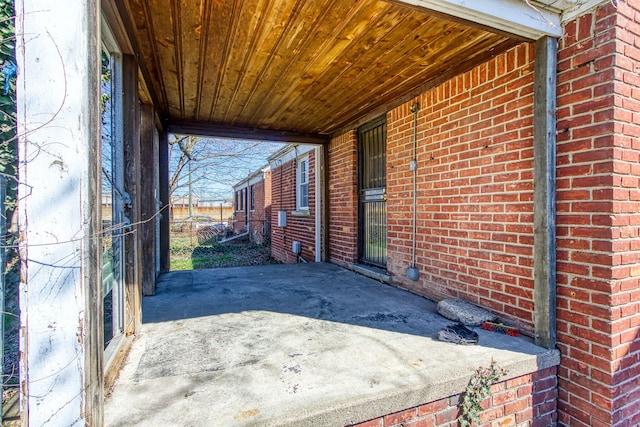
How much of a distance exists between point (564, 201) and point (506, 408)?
1.44m

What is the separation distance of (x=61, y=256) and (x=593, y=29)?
125 inches

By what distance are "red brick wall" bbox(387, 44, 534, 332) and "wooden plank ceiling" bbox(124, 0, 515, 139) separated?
283 mm

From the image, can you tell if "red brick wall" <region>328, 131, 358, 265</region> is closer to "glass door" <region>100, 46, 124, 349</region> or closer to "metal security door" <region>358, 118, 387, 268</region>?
"metal security door" <region>358, 118, 387, 268</region>

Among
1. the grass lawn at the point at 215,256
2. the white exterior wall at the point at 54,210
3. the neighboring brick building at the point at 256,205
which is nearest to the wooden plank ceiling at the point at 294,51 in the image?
the white exterior wall at the point at 54,210

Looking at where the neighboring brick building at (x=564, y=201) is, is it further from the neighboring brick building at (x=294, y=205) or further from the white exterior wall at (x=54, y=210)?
the neighboring brick building at (x=294, y=205)

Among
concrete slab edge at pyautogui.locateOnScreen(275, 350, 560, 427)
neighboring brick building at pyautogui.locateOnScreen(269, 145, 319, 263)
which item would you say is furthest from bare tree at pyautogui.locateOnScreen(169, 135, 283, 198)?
concrete slab edge at pyautogui.locateOnScreen(275, 350, 560, 427)

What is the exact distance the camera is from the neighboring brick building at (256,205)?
11.5 m

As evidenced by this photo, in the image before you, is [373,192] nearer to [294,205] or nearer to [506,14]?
[506,14]

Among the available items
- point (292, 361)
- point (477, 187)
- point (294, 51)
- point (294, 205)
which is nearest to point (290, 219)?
point (294, 205)

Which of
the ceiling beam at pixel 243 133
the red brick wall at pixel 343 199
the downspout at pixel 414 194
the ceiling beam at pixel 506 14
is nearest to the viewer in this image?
the ceiling beam at pixel 506 14

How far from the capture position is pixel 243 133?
209 inches

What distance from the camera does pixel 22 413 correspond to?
1.11 meters

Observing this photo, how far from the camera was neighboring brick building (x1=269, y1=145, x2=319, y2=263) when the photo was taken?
6602 mm

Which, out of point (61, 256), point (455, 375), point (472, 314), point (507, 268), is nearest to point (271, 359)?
point (455, 375)
